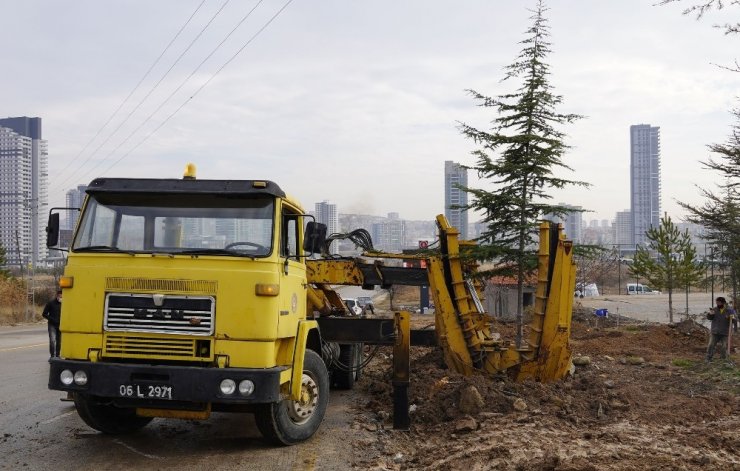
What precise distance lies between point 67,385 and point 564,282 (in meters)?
6.46

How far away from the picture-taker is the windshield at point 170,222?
688 cm

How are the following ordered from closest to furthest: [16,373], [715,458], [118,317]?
[715,458], [118,317], [16,373]

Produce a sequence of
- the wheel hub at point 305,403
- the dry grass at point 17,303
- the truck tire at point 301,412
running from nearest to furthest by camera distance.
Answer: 1. the truck tire at point 301,412
2. the wheel hub at point 305,403
3. the dry grass at point 17,303

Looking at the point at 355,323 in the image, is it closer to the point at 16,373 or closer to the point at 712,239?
the point at 16,373

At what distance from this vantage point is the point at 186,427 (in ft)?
27.4

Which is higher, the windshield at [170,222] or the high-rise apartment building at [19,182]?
the high-rise apartment building at [19,182]

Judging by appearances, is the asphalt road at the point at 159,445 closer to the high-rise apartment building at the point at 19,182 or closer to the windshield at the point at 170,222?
the windshield at the point at 170,222

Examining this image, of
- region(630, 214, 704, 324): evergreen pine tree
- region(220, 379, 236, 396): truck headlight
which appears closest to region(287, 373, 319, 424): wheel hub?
region(220, 379, 236, 396): truck headlight

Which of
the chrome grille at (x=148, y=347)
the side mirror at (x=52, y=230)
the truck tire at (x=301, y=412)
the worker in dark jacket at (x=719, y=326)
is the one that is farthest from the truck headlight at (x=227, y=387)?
the worker in dark jacket at (x=719, y=326)

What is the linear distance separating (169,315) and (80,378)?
102 centimetres

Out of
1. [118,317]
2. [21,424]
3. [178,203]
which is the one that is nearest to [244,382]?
[118,317]

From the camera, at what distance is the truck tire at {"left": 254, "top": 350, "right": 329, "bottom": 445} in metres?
7.06

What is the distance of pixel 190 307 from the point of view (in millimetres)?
6500

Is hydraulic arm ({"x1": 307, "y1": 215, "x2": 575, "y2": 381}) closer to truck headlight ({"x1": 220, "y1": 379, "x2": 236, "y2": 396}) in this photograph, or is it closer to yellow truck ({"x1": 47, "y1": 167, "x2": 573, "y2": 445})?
yellow truck ({"x1": 47, "y1": 167, "x2": 573, "y2": 445})
